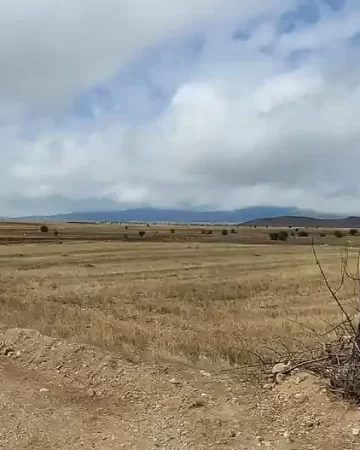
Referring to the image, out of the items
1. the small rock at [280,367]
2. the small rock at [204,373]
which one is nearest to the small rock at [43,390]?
the small rock at [204,373]

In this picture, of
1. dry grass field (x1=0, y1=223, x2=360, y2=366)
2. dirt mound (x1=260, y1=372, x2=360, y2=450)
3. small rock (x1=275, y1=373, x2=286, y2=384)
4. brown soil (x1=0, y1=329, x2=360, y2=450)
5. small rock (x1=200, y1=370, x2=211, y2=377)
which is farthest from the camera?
dry grass field (x1=0, y1=223, x2=360, y2=366)

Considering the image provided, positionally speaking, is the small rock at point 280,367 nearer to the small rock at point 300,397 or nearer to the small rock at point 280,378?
the small rock at point 280,378

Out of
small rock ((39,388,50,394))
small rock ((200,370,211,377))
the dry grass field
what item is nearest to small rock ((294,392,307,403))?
small rock ((200,370,211,377))

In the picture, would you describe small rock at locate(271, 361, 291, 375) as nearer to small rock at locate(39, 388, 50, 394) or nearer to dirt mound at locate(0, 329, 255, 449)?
dirt mound at locate(0, 329, 255, 449)

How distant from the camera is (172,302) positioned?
2191 cm

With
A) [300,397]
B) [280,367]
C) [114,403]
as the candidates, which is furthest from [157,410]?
[280,367]

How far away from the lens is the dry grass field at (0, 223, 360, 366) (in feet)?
35.5

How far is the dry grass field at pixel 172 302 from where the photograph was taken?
10.8m

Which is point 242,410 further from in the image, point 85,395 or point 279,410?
point 85,395

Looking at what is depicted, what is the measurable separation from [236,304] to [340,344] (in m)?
14.9

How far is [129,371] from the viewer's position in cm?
768

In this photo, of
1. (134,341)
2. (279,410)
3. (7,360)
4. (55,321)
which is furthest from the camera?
(55,321)

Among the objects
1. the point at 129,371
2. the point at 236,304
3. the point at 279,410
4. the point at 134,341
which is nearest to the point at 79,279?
the point at 236,304

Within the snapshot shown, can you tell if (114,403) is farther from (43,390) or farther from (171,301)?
(171,301)
